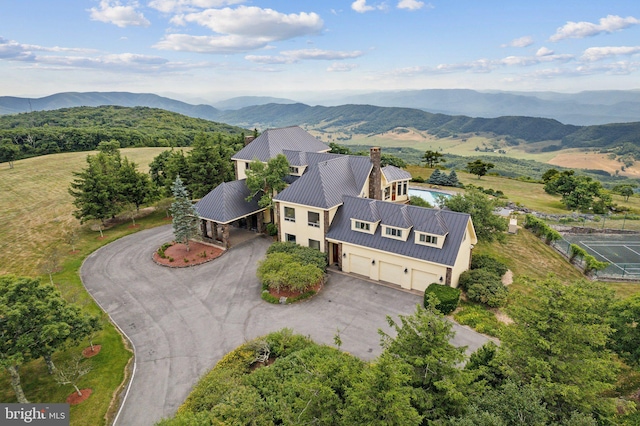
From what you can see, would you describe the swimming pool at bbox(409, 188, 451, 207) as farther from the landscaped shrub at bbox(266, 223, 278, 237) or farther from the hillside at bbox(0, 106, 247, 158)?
the hillside at bbox(0, 106, 247, 158)

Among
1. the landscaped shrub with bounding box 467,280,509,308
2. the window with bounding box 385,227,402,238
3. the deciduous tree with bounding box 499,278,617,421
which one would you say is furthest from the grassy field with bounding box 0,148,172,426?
the landscaped shrub with bounding box 467,280,509,308

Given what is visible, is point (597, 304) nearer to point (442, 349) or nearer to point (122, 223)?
point (442, 349)

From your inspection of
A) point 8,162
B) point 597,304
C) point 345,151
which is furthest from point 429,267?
point 8,162

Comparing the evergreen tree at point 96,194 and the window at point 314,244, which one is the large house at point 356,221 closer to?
the window at point 314,244

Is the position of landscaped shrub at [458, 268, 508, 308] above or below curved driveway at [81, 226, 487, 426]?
above

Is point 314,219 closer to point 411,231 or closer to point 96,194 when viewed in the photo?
point 411,231

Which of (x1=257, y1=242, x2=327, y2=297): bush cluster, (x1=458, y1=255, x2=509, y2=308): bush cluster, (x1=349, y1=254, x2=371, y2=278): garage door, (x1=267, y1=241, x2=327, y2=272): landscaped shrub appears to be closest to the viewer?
(x1=458, y1=255, x2=509, y2=308): bush cluster

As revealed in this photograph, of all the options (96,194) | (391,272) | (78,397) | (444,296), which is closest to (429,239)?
(391,272)

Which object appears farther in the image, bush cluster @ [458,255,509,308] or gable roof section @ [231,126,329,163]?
gable roof section @ [231,126,329,163]
